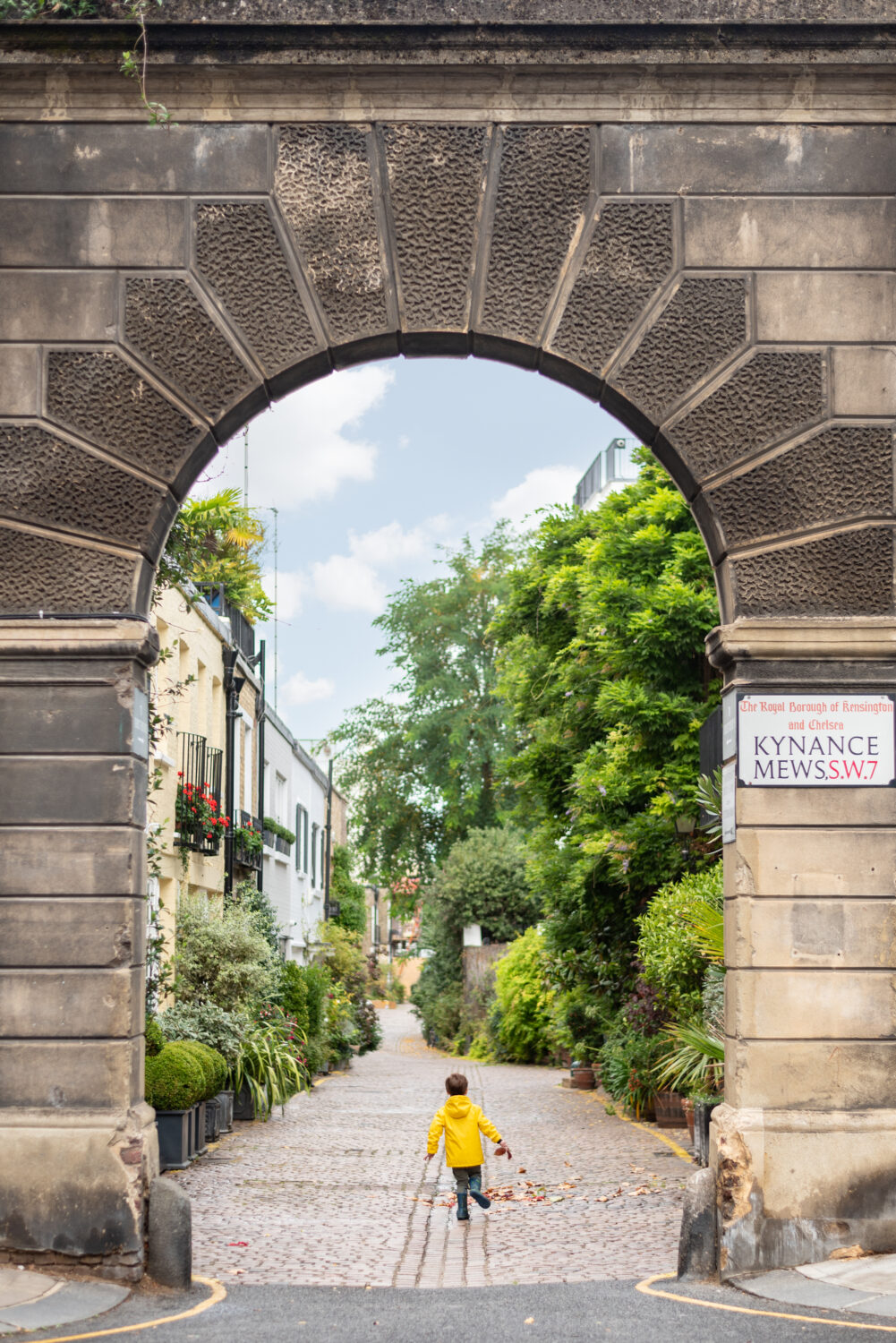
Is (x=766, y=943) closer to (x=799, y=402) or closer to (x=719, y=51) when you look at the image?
(x=799, y=402)

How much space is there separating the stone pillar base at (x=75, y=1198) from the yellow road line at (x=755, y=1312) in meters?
2.72

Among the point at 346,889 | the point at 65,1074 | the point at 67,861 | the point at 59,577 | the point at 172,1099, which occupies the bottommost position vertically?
the point at 346,889

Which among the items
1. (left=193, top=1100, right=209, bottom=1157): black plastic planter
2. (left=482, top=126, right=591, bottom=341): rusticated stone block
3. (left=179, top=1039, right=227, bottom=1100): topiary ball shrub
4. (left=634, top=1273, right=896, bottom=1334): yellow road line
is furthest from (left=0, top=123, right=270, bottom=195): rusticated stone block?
(left=193, top=1100, right=209, bottom=1157): black plastic planter

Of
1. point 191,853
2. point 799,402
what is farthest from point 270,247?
point 191,853

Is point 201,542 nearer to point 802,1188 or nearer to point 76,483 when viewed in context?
point 76,483

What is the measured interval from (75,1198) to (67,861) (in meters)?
1.79

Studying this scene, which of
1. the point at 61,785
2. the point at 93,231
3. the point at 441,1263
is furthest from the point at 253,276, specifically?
the point at 441,1263

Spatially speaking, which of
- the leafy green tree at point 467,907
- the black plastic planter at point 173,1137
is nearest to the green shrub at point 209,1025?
the black plastic planter at point 173,1137

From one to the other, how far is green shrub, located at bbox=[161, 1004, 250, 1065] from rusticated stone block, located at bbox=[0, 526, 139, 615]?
8.13 metres

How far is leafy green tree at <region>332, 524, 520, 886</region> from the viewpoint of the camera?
147ft

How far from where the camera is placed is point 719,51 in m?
8.31

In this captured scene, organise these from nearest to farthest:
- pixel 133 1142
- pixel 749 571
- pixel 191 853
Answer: pixel 133 1142 < pixel 749 571 < pixel 191 853

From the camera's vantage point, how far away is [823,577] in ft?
27.2

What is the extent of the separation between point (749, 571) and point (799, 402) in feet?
3.43
